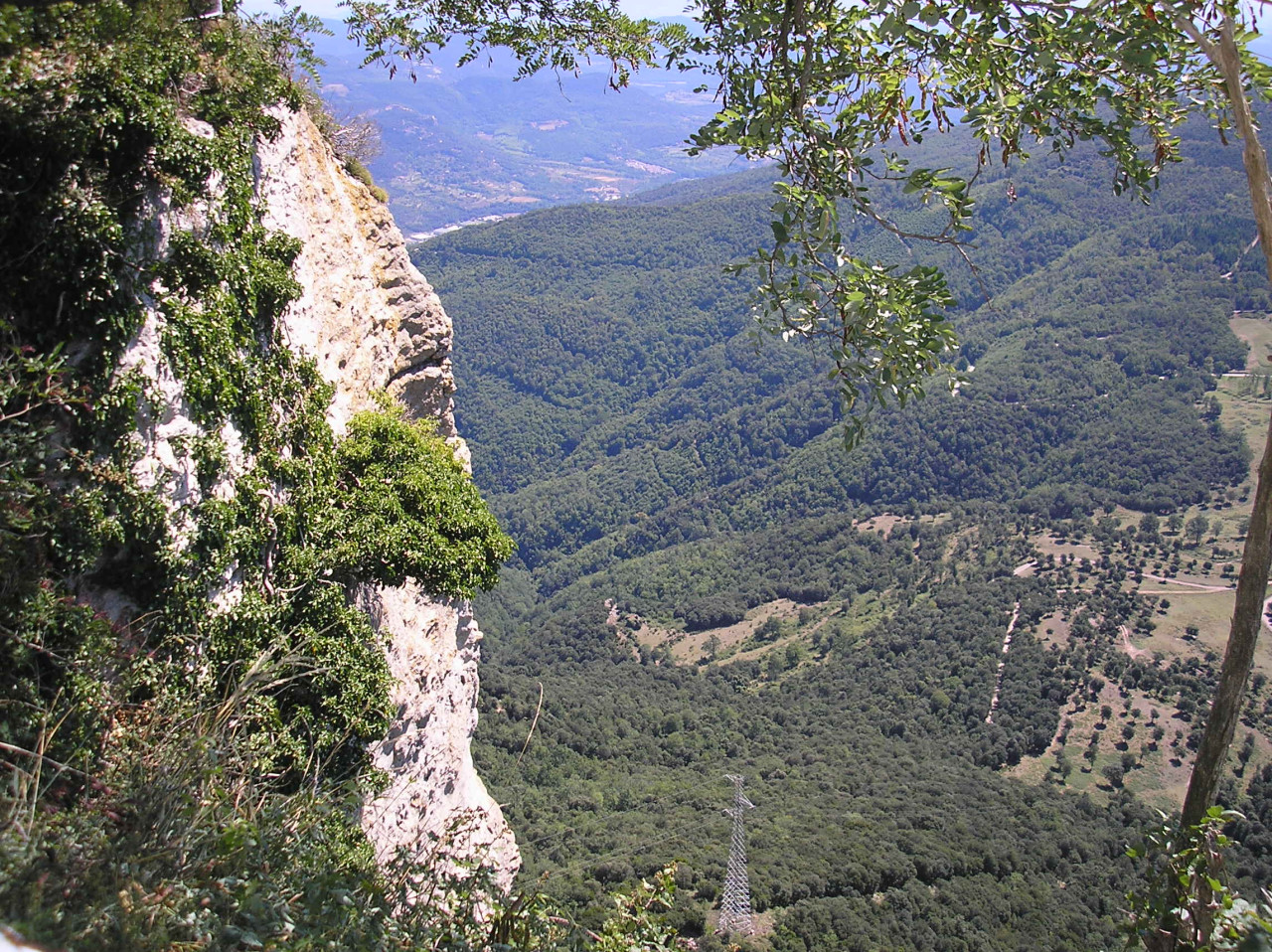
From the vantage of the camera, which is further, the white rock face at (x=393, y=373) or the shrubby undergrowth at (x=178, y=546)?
the white rock face at (x=393, y=373)

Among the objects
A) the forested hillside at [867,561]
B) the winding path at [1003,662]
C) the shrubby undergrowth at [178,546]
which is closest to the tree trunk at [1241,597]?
the forested hillside at [867,561]

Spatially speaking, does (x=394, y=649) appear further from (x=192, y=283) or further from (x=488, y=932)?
(x=488, y=932)

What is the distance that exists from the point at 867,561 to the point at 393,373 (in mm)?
75077

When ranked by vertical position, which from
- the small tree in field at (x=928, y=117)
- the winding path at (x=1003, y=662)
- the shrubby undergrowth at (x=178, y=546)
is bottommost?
the winding path at (x=1003, y=662)

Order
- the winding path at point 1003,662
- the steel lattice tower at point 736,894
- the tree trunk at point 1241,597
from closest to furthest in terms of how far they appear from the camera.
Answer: the tree trunk at point 1241,597, the steel lattice tower at point 736,894, the winding path at point 1003,662

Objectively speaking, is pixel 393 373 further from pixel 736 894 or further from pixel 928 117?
pixel 736 894

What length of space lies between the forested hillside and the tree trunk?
63cm

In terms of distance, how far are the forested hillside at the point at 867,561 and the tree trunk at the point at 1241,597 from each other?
0.63 m

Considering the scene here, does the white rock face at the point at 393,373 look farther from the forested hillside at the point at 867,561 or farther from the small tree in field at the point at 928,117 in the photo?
the small tree in field at the point at 928,117

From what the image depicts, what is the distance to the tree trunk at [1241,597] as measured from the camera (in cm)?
306

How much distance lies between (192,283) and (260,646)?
270cm

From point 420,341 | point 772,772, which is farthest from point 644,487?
point 420,341

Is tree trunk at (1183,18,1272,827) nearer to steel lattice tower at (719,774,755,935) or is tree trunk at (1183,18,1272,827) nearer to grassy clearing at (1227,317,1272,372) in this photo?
steel lattice tower at (719,774,755,935)

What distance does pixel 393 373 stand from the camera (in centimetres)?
1050
